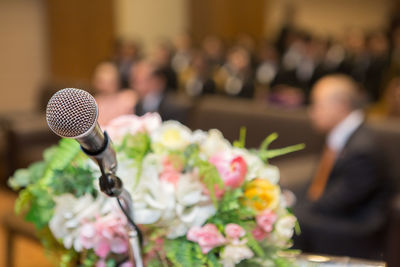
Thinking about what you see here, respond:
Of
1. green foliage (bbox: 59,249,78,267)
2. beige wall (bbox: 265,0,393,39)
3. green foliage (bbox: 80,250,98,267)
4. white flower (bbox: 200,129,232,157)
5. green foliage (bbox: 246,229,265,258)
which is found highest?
white flower (bbox: 200,129,232,157)

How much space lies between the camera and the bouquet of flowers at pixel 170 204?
3.93ft

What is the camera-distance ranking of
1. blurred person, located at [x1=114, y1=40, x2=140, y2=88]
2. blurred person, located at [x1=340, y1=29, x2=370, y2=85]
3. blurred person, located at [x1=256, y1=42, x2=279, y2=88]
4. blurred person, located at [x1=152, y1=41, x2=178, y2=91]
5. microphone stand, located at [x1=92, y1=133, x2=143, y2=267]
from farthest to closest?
1. blurred person, located at [x1=340, y1=29, x2=370, y2=85]
2. blurred person, located at [x1=256, y1=42, x2=279, y2=88]
3. blurred person, located at [x1=114, y1=40, x2=140, y2=88]
4. blurred person, located at [x1=152, y1=41, x2=178, y2=91]
5. microphone stand, located at [x1=92, y1=133, x2=143, y2=267]

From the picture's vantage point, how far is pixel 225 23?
46.4 ft

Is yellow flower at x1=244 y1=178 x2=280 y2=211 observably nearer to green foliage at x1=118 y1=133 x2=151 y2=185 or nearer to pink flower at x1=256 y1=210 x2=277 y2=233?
pink flower at x1=256 y1=210 x2=277 y2=233

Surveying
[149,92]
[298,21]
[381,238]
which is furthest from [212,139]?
[298,21]

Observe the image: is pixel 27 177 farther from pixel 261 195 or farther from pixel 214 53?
pixel 214 53

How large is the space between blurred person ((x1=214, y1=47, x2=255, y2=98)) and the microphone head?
22.8 ft

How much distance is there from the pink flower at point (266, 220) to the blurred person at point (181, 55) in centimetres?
937

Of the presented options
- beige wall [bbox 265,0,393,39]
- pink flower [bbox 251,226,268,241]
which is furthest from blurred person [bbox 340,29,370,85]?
pink flower [bbox 251,226,268,241]

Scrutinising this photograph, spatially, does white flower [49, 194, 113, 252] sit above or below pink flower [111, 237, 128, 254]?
above

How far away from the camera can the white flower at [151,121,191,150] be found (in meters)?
1.30

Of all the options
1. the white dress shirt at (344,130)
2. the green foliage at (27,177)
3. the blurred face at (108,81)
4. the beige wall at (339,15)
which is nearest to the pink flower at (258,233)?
the green foliage at (27,177)

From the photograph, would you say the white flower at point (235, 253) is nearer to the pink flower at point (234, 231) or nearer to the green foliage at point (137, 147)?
the pink flower at point (234, 231)

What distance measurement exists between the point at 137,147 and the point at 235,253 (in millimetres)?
326
